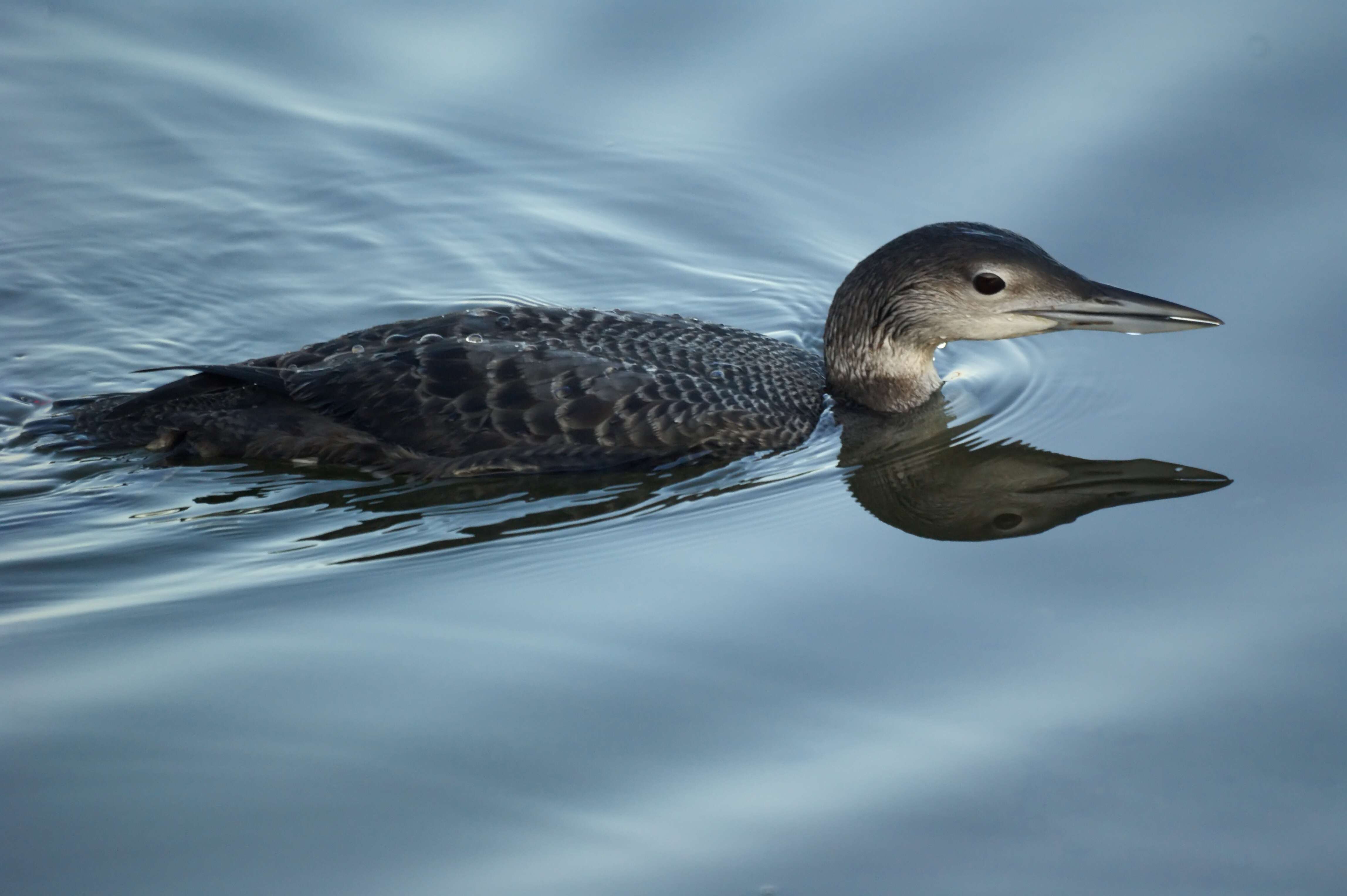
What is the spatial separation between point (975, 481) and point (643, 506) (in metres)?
1.36

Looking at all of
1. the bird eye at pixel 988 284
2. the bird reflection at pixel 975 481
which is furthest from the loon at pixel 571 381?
the bird reflection at pixel 975 481

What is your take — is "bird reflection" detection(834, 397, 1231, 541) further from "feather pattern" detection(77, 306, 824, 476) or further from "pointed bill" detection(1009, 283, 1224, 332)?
"pointed bill" detection(1009, 283, 1224, 332)

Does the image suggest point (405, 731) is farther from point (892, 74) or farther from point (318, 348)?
point (892, 74)

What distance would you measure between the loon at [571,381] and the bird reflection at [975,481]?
363 mm

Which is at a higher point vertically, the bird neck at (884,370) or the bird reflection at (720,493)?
the bird neck at (884,370)

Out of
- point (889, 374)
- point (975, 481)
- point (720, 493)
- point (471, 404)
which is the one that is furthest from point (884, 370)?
point (471, 404)

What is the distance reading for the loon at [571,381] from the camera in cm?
628

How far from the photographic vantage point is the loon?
628 cm

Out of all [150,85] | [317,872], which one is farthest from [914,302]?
[150,85]

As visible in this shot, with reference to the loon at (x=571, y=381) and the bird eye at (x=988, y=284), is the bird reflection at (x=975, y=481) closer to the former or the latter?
the loon at (x=571, y=381)

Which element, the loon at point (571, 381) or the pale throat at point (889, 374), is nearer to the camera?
the loon at point (571, 381)

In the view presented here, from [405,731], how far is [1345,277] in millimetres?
4870

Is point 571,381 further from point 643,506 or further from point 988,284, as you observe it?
point 988,284

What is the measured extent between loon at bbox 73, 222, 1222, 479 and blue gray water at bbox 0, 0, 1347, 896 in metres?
0.15
